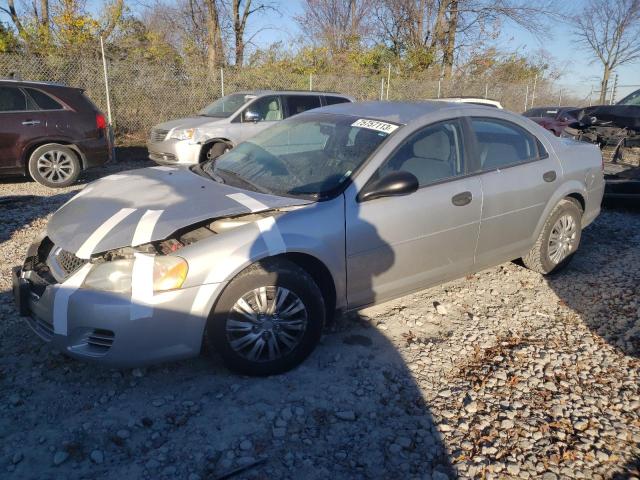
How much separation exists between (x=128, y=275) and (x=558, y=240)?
384cm

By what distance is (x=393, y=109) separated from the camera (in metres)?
3.94

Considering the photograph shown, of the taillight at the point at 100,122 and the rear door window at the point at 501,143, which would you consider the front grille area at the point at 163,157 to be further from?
the rear door window at the point at 501,143

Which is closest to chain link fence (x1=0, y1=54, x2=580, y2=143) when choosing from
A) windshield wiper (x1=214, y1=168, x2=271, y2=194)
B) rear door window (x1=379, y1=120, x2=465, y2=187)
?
windshield wiper (x1=214, y1=168, x2=271, y2=194)

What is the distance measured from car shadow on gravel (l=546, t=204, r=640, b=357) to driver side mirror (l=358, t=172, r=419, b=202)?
190 cm

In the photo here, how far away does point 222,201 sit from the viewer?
3109mm

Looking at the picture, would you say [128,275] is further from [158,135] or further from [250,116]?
[158,135]

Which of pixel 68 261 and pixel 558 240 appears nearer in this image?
pixel 68 261

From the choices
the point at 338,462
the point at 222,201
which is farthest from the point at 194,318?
the point at 338,462

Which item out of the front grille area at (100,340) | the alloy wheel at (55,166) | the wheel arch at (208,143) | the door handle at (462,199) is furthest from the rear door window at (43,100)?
the door handle at (462,199)

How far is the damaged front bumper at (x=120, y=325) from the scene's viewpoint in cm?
264

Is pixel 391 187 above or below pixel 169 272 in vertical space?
above

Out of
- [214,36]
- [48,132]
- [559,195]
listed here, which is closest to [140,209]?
[559,195]

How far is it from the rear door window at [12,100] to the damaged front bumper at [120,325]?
627 centimetres

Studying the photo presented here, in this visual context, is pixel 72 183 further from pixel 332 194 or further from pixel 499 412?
pixel 499 412
